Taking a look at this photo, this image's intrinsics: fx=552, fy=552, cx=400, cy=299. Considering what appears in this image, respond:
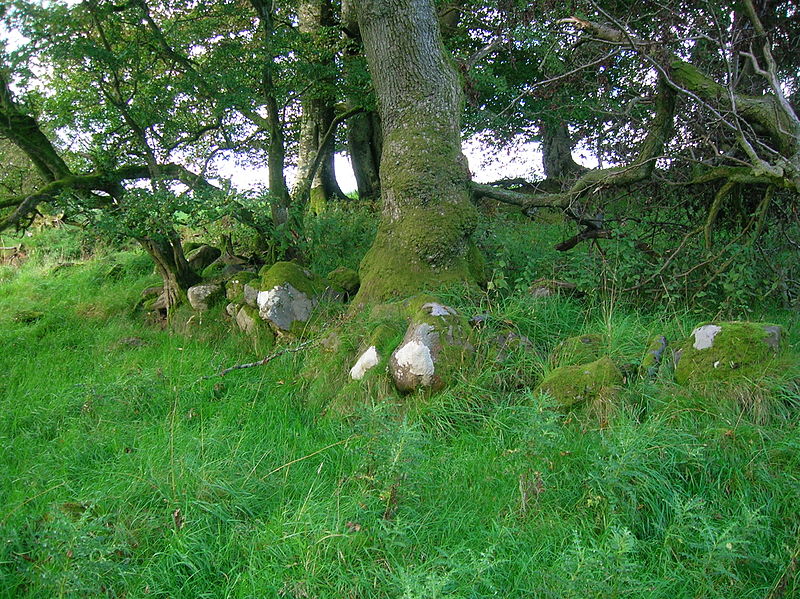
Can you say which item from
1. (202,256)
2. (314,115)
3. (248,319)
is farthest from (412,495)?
(314,115)

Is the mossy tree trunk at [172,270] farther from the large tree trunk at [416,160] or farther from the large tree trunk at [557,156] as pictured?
the large tree trunk at [557,156]

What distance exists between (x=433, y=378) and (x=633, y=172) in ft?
10.0

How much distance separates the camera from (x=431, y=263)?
5520mm

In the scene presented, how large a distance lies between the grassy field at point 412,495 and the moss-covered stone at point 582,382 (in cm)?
14

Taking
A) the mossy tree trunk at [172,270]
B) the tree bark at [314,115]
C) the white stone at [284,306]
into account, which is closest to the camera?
the white stone at [284,306]

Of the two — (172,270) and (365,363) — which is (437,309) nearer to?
(365,363)

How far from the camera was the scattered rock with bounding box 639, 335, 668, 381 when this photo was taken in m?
3.93

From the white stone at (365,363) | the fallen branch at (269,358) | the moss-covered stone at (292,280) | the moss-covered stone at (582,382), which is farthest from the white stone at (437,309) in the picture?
the moss-covered stone at (292,280)

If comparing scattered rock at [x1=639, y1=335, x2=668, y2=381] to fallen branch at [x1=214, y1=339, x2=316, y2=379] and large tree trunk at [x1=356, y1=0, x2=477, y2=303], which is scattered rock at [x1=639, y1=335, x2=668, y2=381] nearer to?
large tree trunk at [x1=356, y1=0, x2=477, y2=303]

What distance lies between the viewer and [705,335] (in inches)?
154

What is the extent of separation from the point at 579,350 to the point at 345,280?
309 cm

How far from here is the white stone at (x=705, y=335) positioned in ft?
12.7

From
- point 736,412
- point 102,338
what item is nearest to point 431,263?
point 736,412

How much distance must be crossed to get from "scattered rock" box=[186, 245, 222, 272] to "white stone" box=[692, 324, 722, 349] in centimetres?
690
